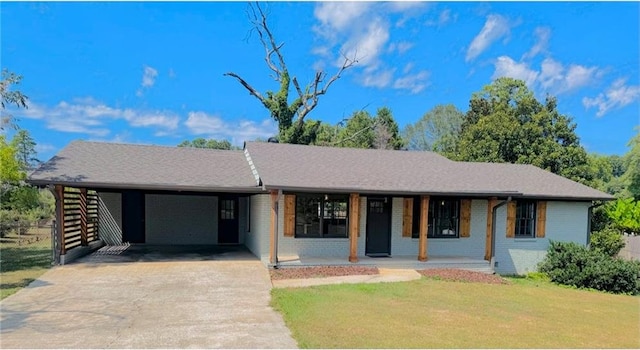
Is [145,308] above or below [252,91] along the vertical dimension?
below

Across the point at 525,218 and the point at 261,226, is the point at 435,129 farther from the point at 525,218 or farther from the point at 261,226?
the point at 261,226

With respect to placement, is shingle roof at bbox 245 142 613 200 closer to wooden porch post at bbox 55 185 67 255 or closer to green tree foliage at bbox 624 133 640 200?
wooden porch post at bbox 55 185 67 255

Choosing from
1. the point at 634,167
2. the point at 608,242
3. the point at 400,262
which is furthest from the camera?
the point at 634,167

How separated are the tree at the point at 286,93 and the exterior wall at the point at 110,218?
16.5 m

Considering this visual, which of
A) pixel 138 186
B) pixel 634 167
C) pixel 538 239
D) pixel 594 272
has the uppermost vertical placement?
pixel 634 167

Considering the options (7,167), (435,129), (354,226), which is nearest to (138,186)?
(354,226)

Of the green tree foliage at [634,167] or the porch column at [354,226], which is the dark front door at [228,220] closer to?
the porch column at [354,226]

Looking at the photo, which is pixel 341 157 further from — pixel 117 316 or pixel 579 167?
pixel 579 167

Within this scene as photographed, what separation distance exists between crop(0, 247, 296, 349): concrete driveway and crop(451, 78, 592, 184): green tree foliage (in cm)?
1725

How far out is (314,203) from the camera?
1169cm

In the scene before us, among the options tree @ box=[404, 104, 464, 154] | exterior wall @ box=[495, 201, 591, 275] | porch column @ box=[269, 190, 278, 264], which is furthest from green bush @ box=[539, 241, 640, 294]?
tree @ box=[404, 104, 464, 154]

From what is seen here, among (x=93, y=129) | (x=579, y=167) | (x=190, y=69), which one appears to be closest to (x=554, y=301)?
(x=579, y=167)

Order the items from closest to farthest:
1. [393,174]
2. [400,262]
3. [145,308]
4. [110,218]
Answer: [145,308] → [400,262] → [393,174] → [110,218]

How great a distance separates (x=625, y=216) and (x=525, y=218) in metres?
6.18
